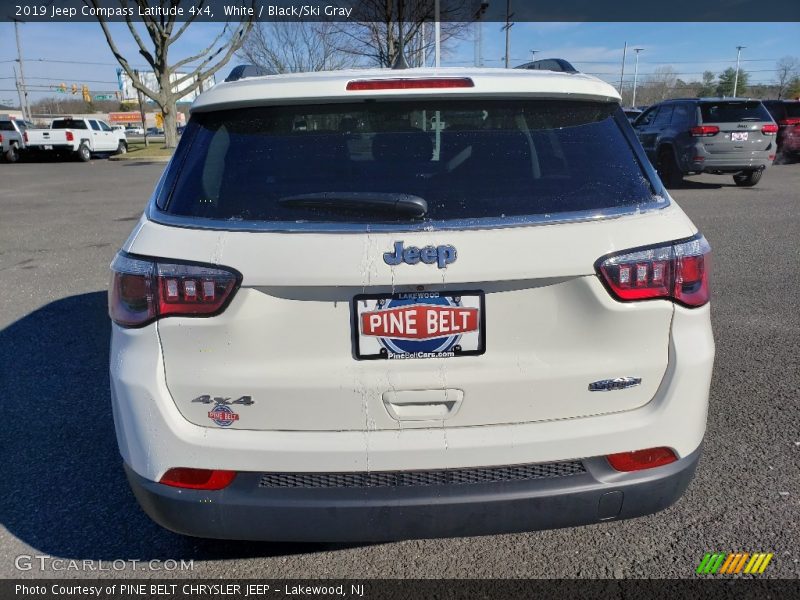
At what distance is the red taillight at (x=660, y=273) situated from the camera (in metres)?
1.94

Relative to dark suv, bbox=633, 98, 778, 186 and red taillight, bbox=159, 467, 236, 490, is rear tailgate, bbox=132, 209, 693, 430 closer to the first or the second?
red taillight, bbox=159, 467, 236, 490

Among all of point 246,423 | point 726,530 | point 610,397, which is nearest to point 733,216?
point 726,530

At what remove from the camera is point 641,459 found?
2.08m

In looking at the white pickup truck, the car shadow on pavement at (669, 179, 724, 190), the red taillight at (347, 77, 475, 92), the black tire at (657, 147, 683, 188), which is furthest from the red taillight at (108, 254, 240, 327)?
the white pickup truck

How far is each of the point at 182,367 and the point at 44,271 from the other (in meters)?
6.12

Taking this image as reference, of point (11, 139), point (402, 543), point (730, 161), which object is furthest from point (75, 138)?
point (402, 543)

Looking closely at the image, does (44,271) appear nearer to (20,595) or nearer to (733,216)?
(20,595)

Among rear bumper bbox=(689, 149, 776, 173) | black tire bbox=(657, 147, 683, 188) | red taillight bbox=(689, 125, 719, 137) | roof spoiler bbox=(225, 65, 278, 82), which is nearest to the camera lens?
roof spoiler bbox=(225, 65, 278, 82)

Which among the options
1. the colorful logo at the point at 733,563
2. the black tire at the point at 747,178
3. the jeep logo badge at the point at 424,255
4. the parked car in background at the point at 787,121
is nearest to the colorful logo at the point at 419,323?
the jeep logo badge at the point at 424,255

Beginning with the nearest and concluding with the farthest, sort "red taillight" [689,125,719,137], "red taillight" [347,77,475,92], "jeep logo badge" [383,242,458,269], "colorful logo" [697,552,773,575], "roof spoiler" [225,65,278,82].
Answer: "jeep logo badge" [383,242,458,269], "red taillight" [347,77,475,92], "colorful logo" [697,552,773,575], "roof spoiler" [225,65,278,82], "red taillight" [689,125,719,137]

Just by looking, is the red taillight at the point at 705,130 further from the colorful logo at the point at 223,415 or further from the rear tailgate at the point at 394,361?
the colorful logo at the point at 223,415

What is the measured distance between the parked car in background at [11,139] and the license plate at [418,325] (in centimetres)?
3190

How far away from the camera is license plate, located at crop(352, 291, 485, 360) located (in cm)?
189

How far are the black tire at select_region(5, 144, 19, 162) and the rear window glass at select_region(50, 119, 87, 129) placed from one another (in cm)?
187
